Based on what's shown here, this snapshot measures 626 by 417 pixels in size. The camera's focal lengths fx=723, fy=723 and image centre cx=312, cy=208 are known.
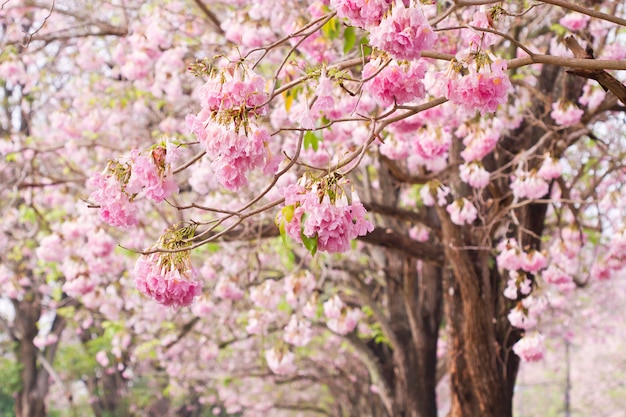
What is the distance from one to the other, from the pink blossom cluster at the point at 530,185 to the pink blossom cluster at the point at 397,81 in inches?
110

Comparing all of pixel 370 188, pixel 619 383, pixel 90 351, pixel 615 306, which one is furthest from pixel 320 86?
pixel 619 383

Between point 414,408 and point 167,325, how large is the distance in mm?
3550

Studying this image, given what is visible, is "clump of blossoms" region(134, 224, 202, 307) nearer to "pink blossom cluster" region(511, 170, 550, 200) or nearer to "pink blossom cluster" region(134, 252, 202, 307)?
"pink blossom cluster" region(134, 252, 202, 307)

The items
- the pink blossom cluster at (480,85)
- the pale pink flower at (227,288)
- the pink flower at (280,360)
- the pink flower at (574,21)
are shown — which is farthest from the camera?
the pale pink flower at (227,288)

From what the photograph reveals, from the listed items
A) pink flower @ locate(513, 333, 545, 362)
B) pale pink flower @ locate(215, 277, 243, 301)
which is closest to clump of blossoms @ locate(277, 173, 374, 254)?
pink flower @ locate(513, 333, 545, 362)

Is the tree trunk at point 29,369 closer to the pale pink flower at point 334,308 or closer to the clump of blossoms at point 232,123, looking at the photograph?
the pale pink flower at point 334,308

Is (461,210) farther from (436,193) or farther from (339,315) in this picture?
(339,315)

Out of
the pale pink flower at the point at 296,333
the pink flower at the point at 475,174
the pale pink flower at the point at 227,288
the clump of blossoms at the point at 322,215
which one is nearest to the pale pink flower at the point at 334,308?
the pale pink flower at the point at 296,333

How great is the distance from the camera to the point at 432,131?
4531 mm

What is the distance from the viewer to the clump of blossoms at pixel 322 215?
90.0 inches

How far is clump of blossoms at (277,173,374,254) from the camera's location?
229cm

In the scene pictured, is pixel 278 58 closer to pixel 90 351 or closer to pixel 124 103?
pixel 124 103

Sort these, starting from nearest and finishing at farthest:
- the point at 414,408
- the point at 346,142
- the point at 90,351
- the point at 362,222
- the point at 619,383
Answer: the point at 362,222, the point at 346,142, the point at 414,408, the point at 90,351, the point at 619,383

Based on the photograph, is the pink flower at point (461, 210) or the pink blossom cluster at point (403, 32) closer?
the pink blossom cluster at point (403, 32)
